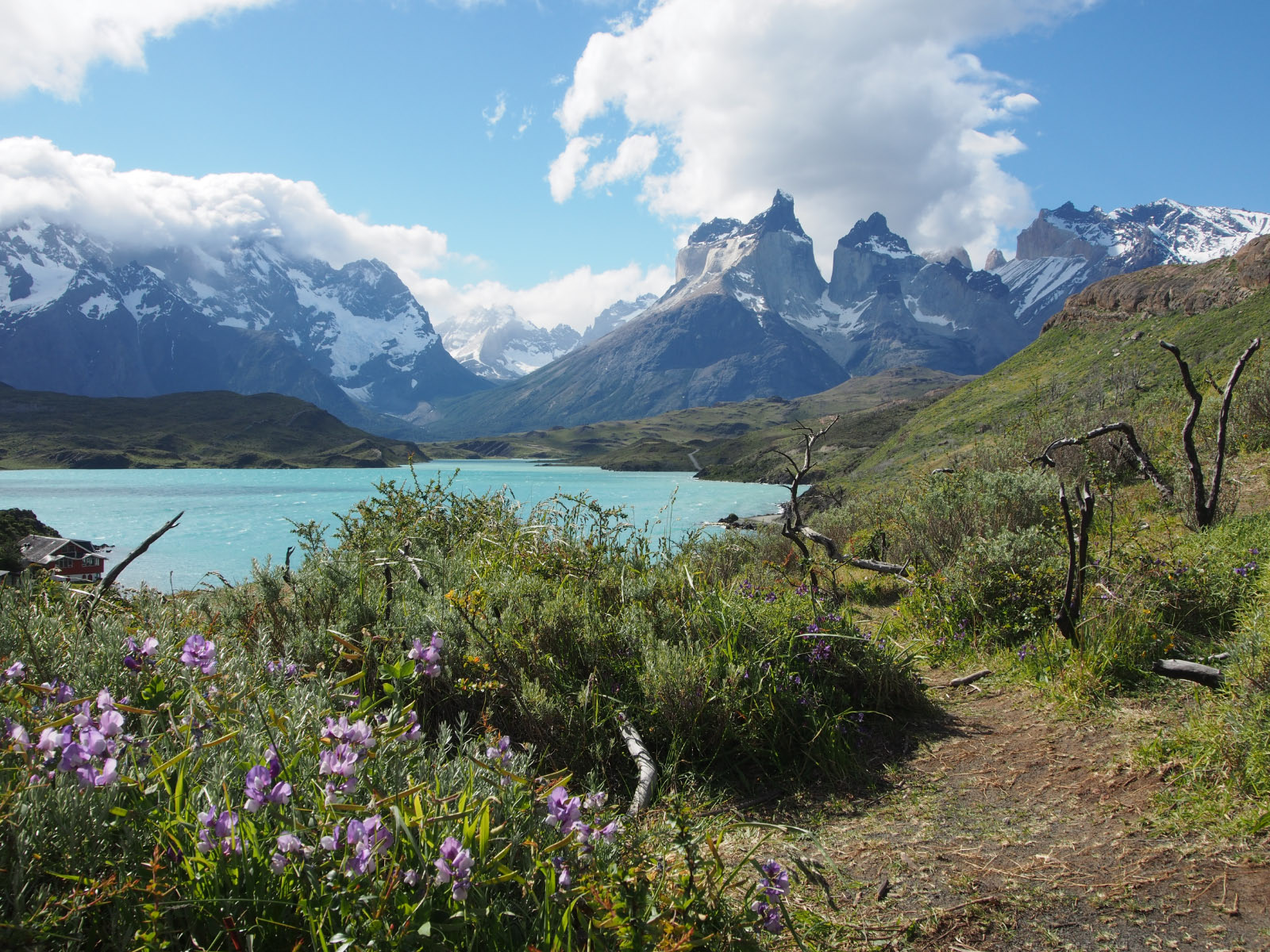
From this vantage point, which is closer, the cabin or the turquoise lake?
the cabin

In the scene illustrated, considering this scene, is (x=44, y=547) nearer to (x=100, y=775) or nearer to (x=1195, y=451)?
(x=100, y=775)

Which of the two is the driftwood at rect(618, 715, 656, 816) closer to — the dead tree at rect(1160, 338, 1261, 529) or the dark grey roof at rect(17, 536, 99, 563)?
the dead tree at rect(1160, 338, 1261, 529)

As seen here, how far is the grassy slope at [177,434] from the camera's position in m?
138

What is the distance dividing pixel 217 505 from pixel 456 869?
8039cm

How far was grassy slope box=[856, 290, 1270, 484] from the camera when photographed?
57.5ft

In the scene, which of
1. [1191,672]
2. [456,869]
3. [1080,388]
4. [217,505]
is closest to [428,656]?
[456,869]

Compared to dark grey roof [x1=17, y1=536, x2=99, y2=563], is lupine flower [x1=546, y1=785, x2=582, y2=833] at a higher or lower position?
higher

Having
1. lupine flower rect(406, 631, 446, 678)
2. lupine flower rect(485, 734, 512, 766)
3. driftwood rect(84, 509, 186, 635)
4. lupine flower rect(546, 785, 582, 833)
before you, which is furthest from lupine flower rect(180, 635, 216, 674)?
driftwood rect(84, 509, 186, 635)

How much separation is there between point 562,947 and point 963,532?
299 inches

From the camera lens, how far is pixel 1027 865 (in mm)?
2846

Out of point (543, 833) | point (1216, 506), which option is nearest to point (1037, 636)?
point (1216, 506)

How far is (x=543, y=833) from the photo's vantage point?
7.27ft

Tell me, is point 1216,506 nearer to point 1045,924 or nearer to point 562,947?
point 1045,924

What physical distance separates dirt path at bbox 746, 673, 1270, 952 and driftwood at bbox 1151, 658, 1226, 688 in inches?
14.0
